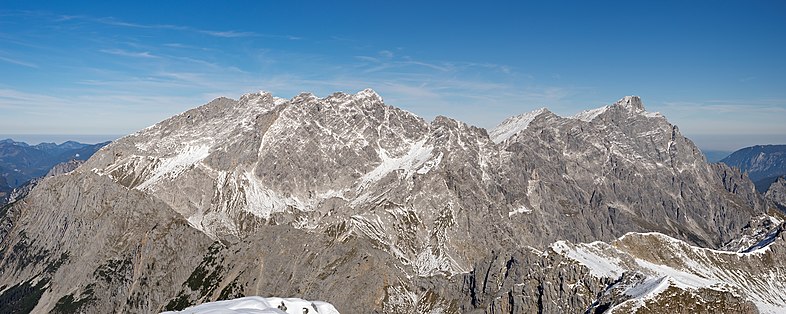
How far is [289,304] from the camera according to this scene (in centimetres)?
6256

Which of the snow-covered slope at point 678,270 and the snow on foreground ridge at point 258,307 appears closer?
the snow on foreground ridge at point 258,307

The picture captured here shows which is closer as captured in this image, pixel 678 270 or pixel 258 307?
pixel 258 307

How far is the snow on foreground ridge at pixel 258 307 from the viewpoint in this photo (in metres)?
50.9

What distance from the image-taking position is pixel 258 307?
5356cm

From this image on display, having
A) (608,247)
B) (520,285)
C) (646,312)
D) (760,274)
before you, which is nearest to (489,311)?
(520,285)

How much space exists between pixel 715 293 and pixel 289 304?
105897mm

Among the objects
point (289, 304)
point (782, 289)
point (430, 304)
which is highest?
point (289, 304)

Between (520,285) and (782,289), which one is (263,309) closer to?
(520,285)

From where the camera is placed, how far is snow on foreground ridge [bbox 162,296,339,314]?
5089 cm

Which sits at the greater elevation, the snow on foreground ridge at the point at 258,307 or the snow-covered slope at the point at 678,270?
the snow on foreground ridge at the point at 258,307

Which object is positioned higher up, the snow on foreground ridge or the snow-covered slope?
the snow on foreground ridge

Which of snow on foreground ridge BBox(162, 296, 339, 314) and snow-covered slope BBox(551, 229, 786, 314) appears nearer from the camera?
snow on foreground ridge BBox(162, 296, 339, 314)

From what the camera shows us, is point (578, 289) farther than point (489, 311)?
No

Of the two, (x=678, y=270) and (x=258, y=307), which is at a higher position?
(x=258, y=307)
